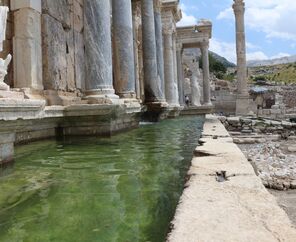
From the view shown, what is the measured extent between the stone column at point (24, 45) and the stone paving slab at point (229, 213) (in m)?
5.47

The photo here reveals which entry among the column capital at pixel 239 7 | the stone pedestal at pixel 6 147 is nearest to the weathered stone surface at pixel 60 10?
the stone pedestal at pixel 6 147

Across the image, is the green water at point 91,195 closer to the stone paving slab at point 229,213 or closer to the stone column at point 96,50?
the stone paving slab at point 229,213

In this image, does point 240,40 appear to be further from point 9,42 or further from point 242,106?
point 9,42

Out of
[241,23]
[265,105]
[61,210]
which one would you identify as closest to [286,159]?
[61,210]

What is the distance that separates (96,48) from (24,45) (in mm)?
1536

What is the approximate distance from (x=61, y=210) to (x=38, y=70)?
6013 mm

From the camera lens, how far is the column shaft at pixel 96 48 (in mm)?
8508

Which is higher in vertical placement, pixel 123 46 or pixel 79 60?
pixel 123 46

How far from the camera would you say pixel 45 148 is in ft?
22.8

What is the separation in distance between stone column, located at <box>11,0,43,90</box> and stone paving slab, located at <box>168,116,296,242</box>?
18.0 feet

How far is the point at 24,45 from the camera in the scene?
8.13 metres

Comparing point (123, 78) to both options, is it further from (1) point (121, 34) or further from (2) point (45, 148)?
(2) point (45, 148)

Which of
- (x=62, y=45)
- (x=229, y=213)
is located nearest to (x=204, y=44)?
(x=62, y=45)

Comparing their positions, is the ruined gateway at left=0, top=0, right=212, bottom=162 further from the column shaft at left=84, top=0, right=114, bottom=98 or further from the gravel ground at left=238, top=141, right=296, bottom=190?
the gravel ground at left=238, top=141, right=296, bottom=190
